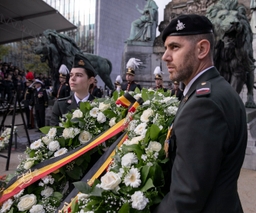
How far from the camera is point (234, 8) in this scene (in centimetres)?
580

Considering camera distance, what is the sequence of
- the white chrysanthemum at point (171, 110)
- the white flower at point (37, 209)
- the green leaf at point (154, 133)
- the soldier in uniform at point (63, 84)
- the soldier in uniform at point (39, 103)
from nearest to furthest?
1. the green leaf at point (154, 133)
2. the white chrysanthemum at point (171, 110)
3. the white flower at point (37, 209)
4. the soldier in uniform at point (63, 84)
5. the soldier in uniform at point (39, 103)

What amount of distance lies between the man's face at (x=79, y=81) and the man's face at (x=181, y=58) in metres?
1.87

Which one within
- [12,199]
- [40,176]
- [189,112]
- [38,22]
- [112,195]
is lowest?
[12,199]

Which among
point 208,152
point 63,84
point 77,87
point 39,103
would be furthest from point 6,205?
point 39,103

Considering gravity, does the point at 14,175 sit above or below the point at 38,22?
below

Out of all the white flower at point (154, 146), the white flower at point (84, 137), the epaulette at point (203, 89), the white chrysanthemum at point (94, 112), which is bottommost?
the white flower at point (84, 137)

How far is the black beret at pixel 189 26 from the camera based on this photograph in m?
1.33

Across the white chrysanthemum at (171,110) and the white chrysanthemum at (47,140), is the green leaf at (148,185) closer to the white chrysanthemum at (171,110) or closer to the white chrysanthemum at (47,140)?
the white chrysanthemum at (171,110)

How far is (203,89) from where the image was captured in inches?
48.2

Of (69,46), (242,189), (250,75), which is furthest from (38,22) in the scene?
(242,189)

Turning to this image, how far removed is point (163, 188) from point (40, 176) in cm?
104

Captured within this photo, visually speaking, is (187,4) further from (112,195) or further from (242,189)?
(112,195)

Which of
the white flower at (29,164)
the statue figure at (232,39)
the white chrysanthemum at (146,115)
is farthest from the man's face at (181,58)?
the statue figure at (232,39)

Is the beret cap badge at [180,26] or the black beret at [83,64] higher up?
the beret cap badge at [180,26]
